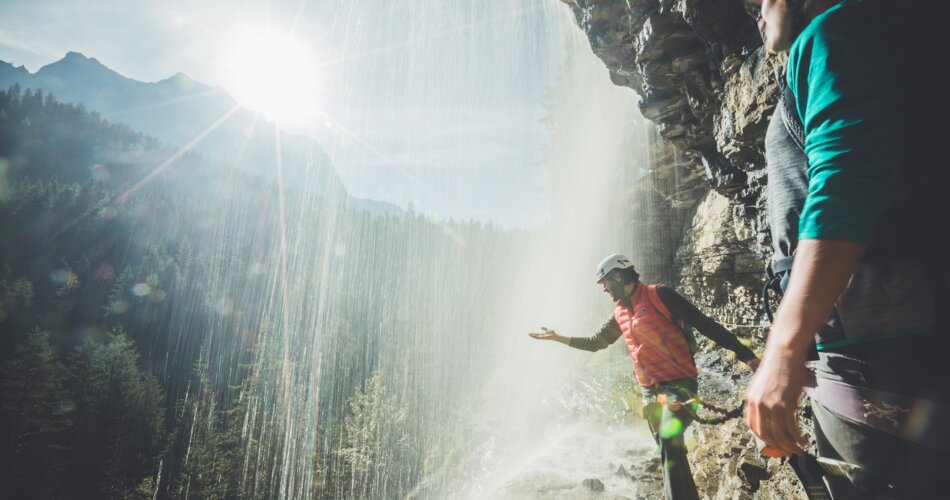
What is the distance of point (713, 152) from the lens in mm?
7926

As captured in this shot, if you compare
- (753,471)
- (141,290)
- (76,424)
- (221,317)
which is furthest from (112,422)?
(753,471)

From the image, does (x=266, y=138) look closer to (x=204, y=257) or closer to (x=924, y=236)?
(x=204, y=257)

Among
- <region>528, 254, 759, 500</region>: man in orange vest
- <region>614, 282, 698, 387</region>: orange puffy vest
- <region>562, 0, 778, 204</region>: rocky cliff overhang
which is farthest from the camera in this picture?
<region>562, 0, 778, 204</region>: rocky cliff overhang

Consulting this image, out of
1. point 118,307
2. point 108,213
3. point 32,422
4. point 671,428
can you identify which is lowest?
point 32,422

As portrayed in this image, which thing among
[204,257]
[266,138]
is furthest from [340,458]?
[266,138]

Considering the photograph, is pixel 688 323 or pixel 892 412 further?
pixel 688 323

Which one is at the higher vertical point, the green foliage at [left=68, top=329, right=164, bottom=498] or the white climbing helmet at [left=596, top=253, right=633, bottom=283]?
the white climbing helmet at [left=596, top=253, right=633, bottom=283]

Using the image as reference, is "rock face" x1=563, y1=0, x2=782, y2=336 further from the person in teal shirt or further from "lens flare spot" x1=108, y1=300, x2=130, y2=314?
"lens flare spot" x1=108, y1=300, x2=130, y2=314

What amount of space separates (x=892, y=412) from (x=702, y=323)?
8.69 ft

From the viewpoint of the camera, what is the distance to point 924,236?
40.6 inches

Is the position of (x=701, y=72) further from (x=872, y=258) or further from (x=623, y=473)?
(x=623, y=473)

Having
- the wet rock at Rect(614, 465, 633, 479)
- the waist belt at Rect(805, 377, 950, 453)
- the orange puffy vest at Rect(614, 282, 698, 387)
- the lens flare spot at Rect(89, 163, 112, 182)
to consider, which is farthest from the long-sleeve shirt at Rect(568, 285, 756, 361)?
the lens flare spot at Rect(89, 163, 112, 182)

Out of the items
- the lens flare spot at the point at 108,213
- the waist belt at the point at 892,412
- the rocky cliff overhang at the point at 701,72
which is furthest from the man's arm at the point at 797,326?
the lens flare spot at the point at 108,213

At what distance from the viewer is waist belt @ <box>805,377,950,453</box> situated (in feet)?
3.11
